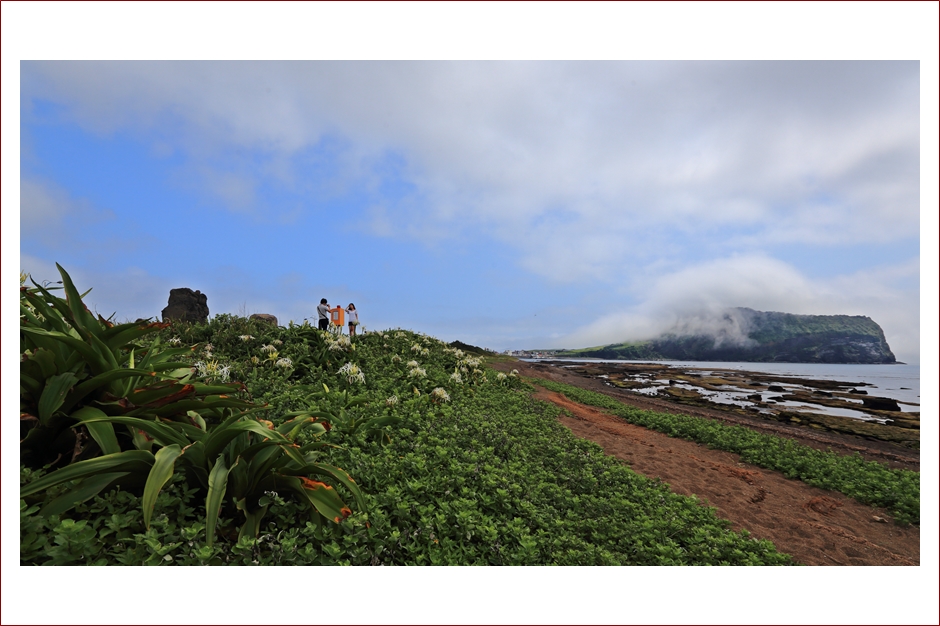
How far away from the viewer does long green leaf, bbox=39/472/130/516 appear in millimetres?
2105

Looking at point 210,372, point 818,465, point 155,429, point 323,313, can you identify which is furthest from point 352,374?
point 818,465

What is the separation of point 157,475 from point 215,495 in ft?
1.10

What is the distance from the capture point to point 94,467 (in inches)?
A: 89.1

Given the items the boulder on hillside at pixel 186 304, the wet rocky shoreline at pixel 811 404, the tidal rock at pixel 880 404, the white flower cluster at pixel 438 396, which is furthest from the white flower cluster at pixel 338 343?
the tidal rock at pixel 880 404

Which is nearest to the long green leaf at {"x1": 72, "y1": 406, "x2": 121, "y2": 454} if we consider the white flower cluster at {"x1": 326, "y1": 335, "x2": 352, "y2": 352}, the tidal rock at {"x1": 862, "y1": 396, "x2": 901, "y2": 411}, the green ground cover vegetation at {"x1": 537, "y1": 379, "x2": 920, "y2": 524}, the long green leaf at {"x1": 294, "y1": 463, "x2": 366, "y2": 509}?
the long green leaf at {"x1": 294, "y1": 463, "x2": 366, "y2": 509}

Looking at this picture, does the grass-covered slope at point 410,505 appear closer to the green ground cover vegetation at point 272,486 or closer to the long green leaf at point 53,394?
the green ground cover vegetation at point 272,486

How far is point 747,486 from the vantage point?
5930 mm

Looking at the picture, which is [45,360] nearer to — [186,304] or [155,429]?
[155,429]

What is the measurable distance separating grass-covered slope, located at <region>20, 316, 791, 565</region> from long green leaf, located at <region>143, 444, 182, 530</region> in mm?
45

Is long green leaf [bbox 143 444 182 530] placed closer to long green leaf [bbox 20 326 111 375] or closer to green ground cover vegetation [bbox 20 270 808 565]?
green ground cover vegetation [bbox 20 270 808 565]

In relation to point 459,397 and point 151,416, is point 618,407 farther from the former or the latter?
point 151,416

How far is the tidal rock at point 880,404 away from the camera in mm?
14000

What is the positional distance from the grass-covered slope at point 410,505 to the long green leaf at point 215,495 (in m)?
0.08

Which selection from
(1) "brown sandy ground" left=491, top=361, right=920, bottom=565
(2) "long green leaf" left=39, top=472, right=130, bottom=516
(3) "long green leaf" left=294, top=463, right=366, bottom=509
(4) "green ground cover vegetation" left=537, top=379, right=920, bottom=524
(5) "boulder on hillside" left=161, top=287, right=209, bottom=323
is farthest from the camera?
(5) "boulder on hillside" left=161, top=287, right=209, bottom=323
